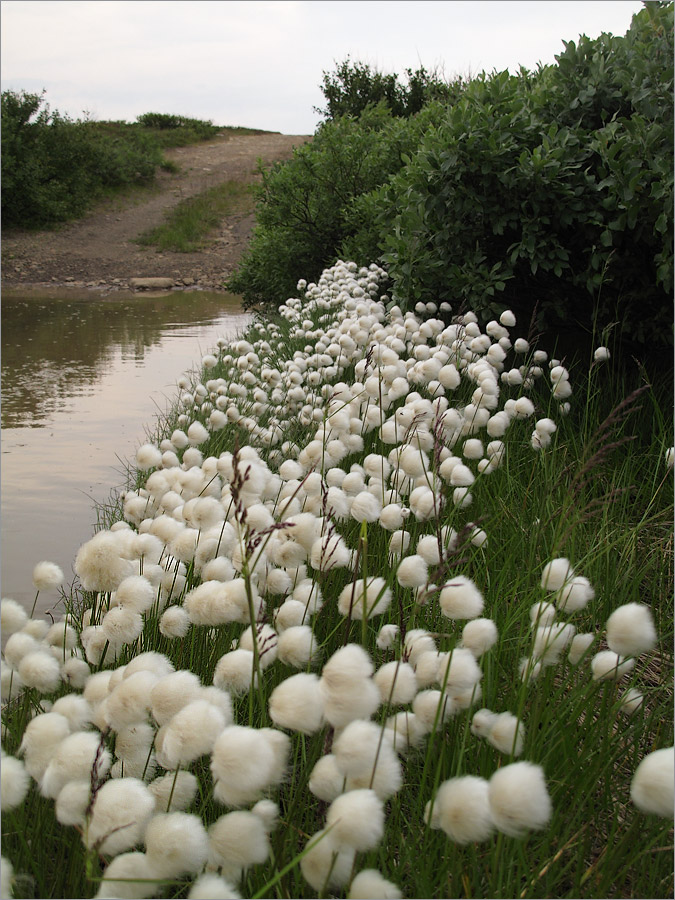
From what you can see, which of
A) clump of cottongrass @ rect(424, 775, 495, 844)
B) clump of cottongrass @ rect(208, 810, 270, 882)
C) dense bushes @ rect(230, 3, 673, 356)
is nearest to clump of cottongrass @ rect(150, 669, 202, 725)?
clump of cottongrass @ rect(208, 810, 270, 882)

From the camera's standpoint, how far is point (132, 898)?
1.04m

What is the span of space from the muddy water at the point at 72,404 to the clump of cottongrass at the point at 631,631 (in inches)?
102

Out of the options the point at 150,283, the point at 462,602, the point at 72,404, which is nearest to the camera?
the point at 462,602

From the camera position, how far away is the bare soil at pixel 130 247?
55.0 ft

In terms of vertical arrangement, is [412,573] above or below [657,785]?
above

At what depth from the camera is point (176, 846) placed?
98 cm

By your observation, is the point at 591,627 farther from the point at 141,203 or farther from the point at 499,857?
the point at 141,203

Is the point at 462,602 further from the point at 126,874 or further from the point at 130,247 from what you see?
the point at 130,247

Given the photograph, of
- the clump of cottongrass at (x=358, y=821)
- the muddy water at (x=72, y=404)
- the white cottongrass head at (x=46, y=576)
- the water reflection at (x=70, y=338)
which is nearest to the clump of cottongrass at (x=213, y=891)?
the clump of cottongrass at (x=358, y=821)

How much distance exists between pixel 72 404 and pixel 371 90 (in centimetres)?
1348

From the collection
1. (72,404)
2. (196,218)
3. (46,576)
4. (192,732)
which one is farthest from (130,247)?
(192,732)

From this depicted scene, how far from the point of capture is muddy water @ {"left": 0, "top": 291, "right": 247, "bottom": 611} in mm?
3748

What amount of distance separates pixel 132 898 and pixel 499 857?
55cm

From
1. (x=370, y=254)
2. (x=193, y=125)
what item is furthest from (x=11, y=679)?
(x=193, y=125)
